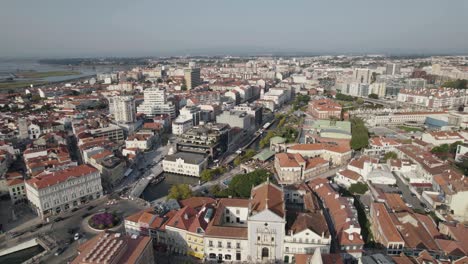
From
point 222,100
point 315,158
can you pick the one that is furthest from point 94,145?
point 222,100

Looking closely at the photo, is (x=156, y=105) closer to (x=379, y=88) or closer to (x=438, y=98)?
(x=438, y=98)

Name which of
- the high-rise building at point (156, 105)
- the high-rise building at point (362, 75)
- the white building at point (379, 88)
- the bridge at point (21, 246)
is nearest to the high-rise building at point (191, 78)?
the high-rise building at point (156, 105)

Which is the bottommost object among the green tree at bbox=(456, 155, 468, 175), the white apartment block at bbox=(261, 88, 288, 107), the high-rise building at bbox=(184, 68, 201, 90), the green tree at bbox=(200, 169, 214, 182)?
the green tree at bbox=(200, 169, 214, 182)

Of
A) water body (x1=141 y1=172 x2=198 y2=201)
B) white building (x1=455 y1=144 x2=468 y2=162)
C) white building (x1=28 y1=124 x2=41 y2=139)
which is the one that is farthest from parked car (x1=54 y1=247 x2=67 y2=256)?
white building (x1=455 y1=144 x2=468 y2=162)

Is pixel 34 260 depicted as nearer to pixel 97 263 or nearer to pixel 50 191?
pixel 50 191

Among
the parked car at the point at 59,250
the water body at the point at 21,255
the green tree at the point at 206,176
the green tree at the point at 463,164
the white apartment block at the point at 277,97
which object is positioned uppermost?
the white apartment block at the point at 277,97

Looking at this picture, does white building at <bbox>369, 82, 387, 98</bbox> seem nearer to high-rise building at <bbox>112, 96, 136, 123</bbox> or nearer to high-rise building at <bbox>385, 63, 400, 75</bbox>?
high-rise building at <bbox>385, 63, 400, 75</bbox>

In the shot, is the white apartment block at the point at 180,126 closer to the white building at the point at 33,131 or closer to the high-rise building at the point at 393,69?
the white building at the point at 33,131

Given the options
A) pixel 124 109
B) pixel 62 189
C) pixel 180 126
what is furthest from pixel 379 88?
pixel 62 189
